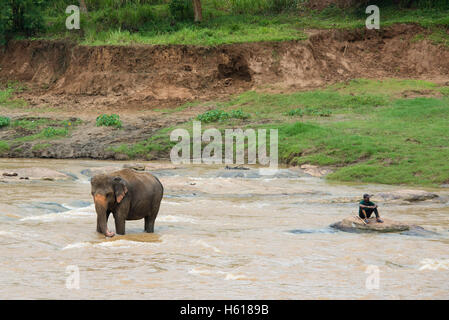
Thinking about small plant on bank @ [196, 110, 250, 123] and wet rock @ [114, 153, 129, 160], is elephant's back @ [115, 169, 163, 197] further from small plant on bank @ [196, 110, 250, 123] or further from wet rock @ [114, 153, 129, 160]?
small plant on bank @ [196, 110, 250, 123]

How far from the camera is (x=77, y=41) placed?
3941cm

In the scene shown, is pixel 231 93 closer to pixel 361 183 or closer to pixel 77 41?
pixel 77 41

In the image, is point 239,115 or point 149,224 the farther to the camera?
point 239,115

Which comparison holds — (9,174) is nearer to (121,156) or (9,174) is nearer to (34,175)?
(34,175)

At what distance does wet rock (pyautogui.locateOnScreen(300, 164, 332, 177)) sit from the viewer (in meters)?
22.1

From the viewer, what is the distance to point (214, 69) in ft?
118

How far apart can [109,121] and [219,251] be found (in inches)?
783

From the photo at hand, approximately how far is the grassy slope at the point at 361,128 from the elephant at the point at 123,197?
999 centimetres

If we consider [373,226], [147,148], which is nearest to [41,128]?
[147,148]

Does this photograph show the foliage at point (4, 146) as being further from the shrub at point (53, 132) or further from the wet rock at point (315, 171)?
the wet rock at point (315, 171)

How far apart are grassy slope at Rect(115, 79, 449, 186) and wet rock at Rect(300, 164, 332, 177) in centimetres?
51

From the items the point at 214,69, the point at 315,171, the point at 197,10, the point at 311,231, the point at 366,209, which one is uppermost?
the point at 197,10

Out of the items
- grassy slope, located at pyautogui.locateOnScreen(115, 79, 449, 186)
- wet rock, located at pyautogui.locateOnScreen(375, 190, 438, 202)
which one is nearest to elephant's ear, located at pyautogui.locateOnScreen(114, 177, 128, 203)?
wet rock, located at pyautogui.locateOnScreen(375, 190, 438, 202)

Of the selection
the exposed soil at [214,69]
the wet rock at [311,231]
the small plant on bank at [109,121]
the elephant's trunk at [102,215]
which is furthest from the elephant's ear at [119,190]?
the exposed soil at [214,69]
